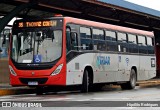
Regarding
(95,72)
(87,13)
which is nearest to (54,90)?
(95,72)

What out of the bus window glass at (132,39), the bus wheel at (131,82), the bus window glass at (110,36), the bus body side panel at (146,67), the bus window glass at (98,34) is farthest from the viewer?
the bus body side panel at (146,67)

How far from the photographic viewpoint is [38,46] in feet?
62.7

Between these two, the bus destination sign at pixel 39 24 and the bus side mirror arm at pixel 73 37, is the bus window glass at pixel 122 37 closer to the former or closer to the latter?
the bus side mirror arm at pixel 73 37

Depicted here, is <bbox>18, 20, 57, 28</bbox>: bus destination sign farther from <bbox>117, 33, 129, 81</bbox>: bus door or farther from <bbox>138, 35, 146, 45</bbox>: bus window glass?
<bbox>138, 35, 146, 45</bbox>: bus window glass

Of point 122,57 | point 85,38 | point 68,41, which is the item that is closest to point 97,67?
point 85,38

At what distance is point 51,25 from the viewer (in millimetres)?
19250

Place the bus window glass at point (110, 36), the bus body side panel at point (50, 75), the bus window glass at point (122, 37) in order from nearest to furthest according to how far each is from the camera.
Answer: the bus body side panel at point (50, 75)
the bus window glass at point (110, 36)
the bus window glass at point (122, 37)

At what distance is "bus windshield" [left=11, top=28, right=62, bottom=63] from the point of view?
1889 cm

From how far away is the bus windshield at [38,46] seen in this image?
18.9 metres

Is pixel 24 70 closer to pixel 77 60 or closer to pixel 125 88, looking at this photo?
pixel 77 60

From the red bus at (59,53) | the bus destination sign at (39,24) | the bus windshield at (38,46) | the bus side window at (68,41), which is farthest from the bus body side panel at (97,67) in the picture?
the bus destination sign at (39,24)

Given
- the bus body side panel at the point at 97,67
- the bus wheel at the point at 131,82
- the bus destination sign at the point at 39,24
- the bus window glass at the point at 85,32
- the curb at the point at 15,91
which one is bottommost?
the curb at the point at 15,91

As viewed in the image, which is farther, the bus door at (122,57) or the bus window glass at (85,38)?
the bus door at (122,57)

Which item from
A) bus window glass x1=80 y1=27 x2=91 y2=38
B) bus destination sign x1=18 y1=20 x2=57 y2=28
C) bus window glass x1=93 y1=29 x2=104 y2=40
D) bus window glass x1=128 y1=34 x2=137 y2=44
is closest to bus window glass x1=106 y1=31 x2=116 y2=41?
bus window glass x1=93 y1=29 x2=104 y2=40
